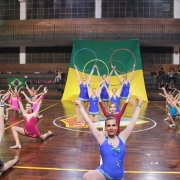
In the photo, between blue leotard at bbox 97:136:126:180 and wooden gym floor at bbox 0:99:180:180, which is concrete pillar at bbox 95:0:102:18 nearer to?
wooden gym floor at bbox 0:99:180:180

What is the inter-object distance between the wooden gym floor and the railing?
40.6 feet

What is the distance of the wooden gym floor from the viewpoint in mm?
3811

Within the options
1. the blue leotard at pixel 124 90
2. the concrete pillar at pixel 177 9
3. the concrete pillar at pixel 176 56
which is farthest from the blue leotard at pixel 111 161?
the concrete pillar at pixel 177 9

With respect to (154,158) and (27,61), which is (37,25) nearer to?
(27,61)

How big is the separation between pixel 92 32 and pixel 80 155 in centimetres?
1530

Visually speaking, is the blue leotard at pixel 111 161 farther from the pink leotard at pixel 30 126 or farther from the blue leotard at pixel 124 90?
the blue leotard at pixel 124 90

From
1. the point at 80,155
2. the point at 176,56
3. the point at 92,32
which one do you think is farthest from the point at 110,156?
the point at 176,56

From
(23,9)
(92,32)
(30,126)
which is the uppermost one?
(23,9)

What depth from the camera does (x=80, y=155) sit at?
186 inches

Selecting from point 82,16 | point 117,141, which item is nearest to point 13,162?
point 117,141

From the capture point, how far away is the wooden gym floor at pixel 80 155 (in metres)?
3.81

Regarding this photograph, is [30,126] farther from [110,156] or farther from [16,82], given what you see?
[16,82]

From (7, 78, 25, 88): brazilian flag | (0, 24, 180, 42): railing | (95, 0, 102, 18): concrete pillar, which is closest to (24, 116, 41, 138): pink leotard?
(7, 78, 25, 88): brazilian flag

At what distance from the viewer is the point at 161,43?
17.8 meters
